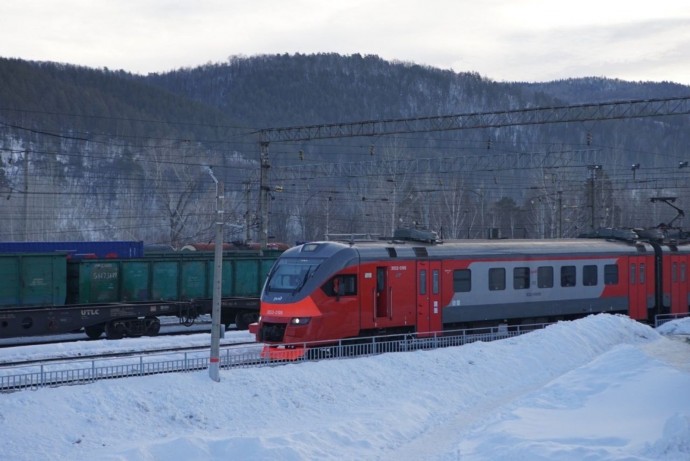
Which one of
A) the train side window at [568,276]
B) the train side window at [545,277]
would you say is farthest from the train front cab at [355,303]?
the train side window at [568,276]

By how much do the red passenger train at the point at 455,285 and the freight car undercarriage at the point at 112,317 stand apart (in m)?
8.59

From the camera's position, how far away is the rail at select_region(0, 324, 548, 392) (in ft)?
62.4

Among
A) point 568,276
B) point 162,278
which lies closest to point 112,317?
point 162,278

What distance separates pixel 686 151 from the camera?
6147 inches

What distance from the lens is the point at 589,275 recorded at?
1268 inches

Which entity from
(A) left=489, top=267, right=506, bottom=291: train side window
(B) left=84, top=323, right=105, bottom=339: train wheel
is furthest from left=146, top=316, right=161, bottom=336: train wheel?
(A) left=489, top=267, right=506, bottom=291: train side window

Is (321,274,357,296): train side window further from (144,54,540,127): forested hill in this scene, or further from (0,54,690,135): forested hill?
(144,54,540,127): forested hill

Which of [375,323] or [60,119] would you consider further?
[60,119]

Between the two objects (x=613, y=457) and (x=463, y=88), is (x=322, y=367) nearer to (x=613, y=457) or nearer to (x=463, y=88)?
(x=613, y=457)

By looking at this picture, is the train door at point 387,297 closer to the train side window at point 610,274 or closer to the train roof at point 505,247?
the train roof at point 505,247

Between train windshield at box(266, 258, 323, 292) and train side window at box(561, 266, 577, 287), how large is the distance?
11017 mm

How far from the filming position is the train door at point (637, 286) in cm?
3410

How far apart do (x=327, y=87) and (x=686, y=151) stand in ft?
219

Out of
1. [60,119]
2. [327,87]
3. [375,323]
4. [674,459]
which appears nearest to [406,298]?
[375,323]
